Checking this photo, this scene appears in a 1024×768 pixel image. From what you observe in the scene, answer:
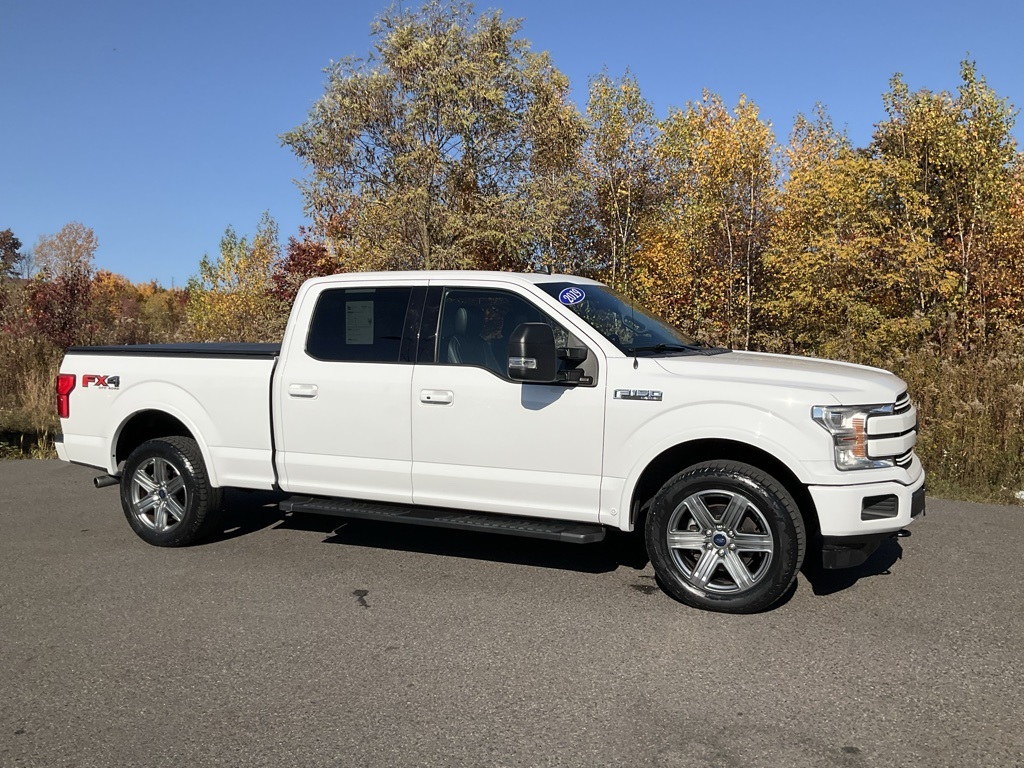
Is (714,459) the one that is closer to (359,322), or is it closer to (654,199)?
(359,322)

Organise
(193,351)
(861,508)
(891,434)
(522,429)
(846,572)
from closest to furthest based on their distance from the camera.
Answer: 1. (861,508)
2. (891,434)
3. (522,429)
4. (846,572)
5. (193,351)

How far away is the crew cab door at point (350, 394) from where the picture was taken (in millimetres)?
5766

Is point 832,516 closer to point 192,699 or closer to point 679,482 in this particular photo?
point 679,482

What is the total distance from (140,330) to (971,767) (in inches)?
739

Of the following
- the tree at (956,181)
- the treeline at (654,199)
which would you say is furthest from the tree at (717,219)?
the tree at (956,181)

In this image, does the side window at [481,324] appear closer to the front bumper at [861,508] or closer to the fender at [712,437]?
the fender at [712,437]

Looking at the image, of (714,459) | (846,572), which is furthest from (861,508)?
(846,572)

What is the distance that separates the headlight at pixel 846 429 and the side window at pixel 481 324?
5.56ft

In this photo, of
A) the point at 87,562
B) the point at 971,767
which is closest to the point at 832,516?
the point at 971,767

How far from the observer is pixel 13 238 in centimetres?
9906

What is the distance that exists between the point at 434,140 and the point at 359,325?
1181 inches

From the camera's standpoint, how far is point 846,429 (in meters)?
4.71

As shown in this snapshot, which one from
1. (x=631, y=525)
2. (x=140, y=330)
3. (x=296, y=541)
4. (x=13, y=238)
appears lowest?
(x=296, y=541)

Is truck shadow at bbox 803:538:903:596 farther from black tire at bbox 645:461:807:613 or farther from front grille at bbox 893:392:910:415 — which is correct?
front grille at bbox 893:392:910:415
